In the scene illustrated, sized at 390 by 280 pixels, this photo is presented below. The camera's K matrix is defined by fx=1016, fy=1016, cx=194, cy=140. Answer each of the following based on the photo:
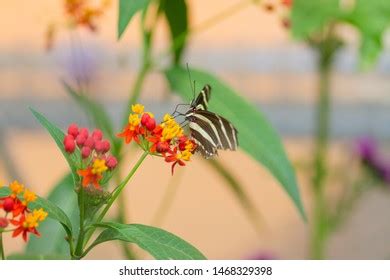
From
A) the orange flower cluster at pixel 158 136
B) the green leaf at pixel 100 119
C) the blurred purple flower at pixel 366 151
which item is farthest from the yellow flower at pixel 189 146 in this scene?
the blurred purple flower at pixel 366 151

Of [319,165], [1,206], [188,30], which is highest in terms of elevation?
[319,165]

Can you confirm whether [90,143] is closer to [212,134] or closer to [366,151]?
[212,134]

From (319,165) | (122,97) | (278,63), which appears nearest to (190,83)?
(319,165)

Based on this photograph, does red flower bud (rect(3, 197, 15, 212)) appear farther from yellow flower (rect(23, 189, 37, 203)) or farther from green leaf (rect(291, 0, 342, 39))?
green leaf (rect(291, 0, 342, 39))

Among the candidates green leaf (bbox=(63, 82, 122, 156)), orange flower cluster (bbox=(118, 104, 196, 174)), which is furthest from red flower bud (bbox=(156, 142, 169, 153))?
green leaf (bbox=(63, 82, 122, 156))

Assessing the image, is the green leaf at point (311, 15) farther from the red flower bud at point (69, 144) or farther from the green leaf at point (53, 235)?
the red flower bud at point (69, 144)
